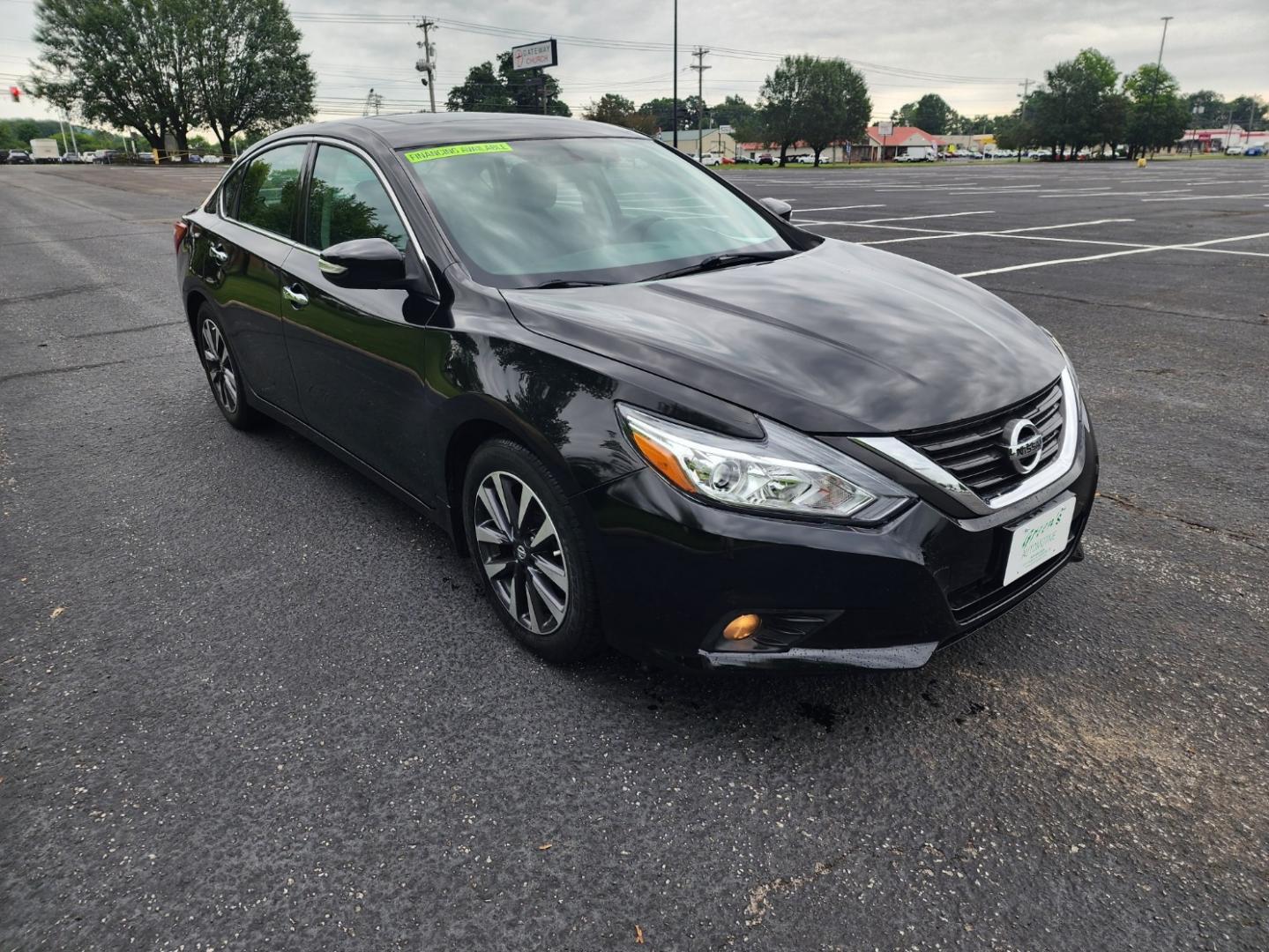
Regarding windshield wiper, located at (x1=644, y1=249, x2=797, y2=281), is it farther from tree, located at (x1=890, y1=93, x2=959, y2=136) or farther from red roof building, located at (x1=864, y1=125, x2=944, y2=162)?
tree, located at (x1=890, y1=93, x2=959, y2=136)

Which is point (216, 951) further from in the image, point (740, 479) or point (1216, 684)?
point (1216, 684)

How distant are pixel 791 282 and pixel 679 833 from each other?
5.77 ft

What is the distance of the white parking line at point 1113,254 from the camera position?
32.1 feet

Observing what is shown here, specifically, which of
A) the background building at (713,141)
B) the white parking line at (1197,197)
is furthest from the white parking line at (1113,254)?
the background building at (713,141)

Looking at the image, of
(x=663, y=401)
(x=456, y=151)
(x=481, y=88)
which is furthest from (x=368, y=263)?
(x=481, y=88)

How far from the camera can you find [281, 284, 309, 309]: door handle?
359 cm

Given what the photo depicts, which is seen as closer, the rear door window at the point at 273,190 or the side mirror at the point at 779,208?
the rear door window at the point at 273,190

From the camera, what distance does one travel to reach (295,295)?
3.65 m

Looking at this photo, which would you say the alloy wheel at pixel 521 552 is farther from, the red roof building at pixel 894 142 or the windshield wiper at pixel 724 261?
the red roof building at pixel 894 142

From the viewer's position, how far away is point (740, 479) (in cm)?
210

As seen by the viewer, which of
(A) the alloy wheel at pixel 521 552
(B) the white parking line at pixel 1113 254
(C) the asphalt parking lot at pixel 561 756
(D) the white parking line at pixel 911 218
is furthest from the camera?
(D) the white parking line at pixel 911 218

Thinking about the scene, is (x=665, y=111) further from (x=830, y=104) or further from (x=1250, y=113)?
(x=1250, y=113)

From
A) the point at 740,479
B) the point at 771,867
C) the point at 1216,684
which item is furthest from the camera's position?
the point at 1216,684

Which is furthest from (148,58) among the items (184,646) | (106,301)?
(184,646)
